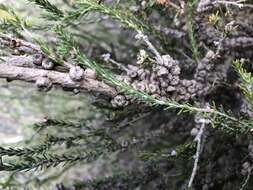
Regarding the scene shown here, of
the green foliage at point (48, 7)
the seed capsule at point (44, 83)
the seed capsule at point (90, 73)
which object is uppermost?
the green foliage at point (48, 7)

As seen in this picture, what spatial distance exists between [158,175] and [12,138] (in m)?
0.56

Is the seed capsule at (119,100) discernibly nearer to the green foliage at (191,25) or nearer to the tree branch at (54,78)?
the tree branch at (54,78)

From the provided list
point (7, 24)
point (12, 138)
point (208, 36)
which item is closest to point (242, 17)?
point (208, 36)

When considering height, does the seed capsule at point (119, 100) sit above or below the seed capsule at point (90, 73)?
below

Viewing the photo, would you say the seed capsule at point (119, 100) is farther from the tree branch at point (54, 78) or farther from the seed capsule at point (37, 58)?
the seed capsule at point (37, 58)

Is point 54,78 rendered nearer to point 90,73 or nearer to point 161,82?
point 90,73

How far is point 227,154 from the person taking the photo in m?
1.00

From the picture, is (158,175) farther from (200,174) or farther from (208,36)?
(208,36)

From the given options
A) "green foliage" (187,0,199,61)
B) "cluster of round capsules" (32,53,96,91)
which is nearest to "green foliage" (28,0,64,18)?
"cluster of round capsules" (32,53,96,91)

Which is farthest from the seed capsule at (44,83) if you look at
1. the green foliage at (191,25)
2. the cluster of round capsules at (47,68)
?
the green foliage at (191,25)

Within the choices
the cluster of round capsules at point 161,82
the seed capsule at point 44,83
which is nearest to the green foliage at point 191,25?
the cluster of round capsules at point 161,82

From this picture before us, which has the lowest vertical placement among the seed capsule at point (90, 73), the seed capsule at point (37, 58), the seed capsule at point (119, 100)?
the seed capsule at point (119, 100)

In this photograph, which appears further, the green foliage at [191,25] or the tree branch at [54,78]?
the green foliage at [191,25]

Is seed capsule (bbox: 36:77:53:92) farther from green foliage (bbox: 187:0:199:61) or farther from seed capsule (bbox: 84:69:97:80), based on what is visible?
green foliage (bbox: 187:0:199:61)
